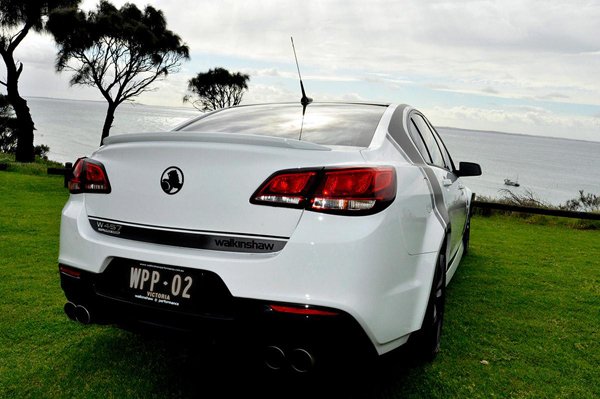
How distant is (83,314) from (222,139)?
1033 mm

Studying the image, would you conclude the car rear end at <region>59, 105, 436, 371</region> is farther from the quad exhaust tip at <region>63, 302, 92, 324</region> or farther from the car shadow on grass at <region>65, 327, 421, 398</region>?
the car shadow on grass at <region>65, 327, 421, 398</region>

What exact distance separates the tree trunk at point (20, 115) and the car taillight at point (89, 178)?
21.1m

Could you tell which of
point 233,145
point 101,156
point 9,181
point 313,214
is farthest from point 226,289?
point 9,181

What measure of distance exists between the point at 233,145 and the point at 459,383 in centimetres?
182

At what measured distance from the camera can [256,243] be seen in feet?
6.37

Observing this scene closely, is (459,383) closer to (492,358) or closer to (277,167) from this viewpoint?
(492,358)

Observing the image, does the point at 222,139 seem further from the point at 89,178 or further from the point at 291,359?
the point at 291,359

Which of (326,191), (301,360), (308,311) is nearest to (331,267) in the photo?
(308,311)

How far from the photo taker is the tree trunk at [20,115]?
823 inches

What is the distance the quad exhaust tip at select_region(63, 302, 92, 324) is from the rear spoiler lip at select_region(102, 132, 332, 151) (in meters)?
0.79

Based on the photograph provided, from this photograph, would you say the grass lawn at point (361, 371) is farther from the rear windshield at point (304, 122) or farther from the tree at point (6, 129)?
the tree at point (6, 129)

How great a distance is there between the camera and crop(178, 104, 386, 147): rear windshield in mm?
2533

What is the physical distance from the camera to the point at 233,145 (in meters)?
2.11

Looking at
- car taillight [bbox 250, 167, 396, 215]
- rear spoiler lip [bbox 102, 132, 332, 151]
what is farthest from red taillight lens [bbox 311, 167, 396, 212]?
rear spoiler lip [bbox 102, 132, 332, 151]
